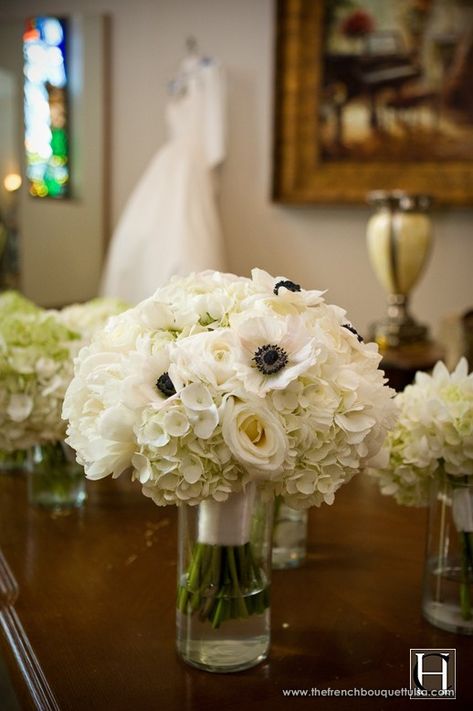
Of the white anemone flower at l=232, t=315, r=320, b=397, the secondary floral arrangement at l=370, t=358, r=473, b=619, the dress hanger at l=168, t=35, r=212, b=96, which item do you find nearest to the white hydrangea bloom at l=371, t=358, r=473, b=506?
the secondary floral arrangement at l=370, t=358, r=473, b=619

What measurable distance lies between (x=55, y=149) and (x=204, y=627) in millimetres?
3537

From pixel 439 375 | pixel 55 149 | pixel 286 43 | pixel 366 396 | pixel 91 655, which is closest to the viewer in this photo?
pixel 366 396

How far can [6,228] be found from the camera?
384cm

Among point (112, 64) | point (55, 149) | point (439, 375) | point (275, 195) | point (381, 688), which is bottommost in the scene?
point (381, 688)

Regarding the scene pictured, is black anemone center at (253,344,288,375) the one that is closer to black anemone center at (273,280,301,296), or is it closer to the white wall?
black anemone center at (273,280,301,296)

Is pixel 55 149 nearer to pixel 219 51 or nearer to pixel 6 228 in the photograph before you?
pixel 6 228

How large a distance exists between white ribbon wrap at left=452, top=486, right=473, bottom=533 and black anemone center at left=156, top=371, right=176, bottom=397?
0.41 m

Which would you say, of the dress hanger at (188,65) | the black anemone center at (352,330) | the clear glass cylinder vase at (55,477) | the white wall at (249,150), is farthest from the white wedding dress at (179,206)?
the black anemone center at (352,330)

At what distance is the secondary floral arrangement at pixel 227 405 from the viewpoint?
0.73 m

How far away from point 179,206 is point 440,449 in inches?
110

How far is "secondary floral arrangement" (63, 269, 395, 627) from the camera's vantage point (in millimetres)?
731

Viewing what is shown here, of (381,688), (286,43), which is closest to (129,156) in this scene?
(286,43)

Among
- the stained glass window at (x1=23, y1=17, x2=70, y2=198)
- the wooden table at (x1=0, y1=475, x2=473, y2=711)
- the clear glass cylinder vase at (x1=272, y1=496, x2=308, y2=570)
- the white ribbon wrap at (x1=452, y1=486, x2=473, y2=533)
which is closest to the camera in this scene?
the wooden table at (x1=0, y1=475, x2=473, y2=711)

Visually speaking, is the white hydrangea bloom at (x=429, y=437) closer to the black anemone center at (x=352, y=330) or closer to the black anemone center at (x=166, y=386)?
the black anemone center at (x=352, y=330)
